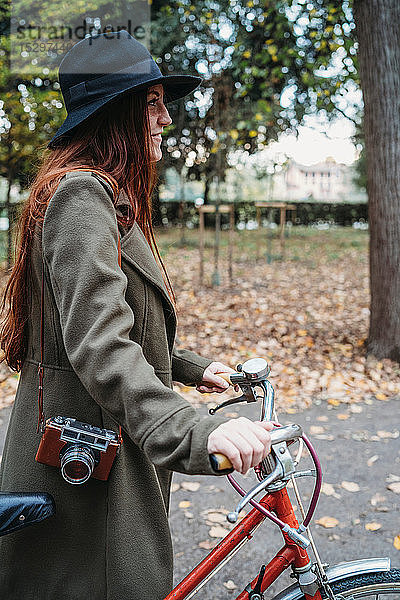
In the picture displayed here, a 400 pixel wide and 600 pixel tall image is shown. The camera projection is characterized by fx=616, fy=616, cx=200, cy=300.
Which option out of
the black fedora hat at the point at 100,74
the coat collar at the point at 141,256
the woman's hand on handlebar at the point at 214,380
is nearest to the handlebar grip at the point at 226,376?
the woman's hand on handlebar at the point at 214,380

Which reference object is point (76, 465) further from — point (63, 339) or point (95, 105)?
point (95, 105)

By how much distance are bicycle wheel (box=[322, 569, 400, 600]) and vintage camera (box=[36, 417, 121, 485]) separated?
725mm

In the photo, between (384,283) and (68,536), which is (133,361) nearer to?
(68,536)

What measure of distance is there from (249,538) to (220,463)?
580mm

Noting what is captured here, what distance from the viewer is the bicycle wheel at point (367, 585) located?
1.67 metres

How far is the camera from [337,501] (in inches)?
157

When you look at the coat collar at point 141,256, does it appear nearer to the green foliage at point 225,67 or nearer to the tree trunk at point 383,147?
the tree trunk at point 383,147

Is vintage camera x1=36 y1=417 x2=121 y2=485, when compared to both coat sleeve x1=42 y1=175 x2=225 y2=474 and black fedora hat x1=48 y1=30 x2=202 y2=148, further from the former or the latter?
black fedora hat x1=48 y1=30 x2=202 y2=148

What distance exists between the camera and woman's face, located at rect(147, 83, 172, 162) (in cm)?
165

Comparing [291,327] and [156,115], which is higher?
[156,115]

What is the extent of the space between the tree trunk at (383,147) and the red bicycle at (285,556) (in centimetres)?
498

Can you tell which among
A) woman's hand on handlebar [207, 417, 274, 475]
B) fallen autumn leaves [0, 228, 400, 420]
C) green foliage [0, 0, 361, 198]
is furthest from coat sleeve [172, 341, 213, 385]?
green foliage [0, 0, 361, 198]

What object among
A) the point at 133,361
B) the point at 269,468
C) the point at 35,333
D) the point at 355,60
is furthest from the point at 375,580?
the point at 355,60

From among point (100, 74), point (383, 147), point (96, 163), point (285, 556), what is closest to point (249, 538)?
point (285, 556)
